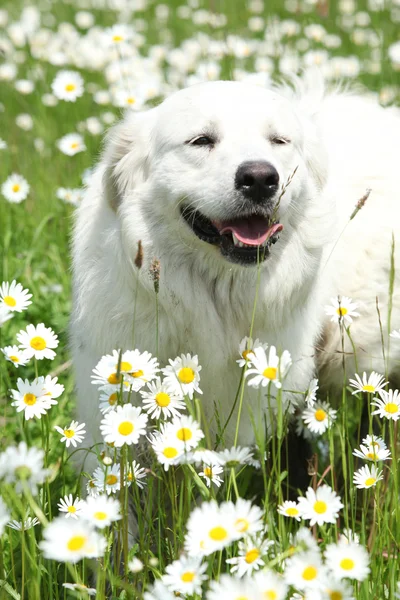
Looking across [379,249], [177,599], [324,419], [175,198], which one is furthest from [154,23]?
[177,599]

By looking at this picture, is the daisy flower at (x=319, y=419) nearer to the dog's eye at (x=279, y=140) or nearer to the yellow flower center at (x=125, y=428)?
the yellow flower center at (x=125, y=428)

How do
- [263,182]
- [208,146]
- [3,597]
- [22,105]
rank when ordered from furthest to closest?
[22,105], [208,146], [263,182], [3,597]

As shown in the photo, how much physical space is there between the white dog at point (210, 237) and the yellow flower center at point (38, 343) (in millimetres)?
606

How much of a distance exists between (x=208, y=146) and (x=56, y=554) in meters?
1.85

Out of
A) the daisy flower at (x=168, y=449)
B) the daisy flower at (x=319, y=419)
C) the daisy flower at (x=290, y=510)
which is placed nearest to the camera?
the daisy flower at (x=168, y=449)

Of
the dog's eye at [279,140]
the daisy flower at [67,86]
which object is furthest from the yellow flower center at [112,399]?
the daisy flower at [67,86]

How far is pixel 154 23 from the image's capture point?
7.55m

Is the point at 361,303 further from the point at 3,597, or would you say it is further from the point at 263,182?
the point at 3,597

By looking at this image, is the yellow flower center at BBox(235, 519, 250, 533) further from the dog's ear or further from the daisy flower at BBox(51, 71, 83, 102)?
the daisy flower at BBox(51, 71, 83, 102)

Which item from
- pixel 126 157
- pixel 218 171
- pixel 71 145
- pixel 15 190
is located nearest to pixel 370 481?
pixel 218 171

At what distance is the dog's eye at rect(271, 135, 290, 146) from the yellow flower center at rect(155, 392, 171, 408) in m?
1.28

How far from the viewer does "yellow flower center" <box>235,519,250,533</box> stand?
1576 mm

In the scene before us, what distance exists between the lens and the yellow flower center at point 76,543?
1443 mm

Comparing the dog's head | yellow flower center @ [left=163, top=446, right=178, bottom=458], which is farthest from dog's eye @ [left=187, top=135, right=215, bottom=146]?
yellow flower center @ [left=163, top=446, right=178, bottom=458]
